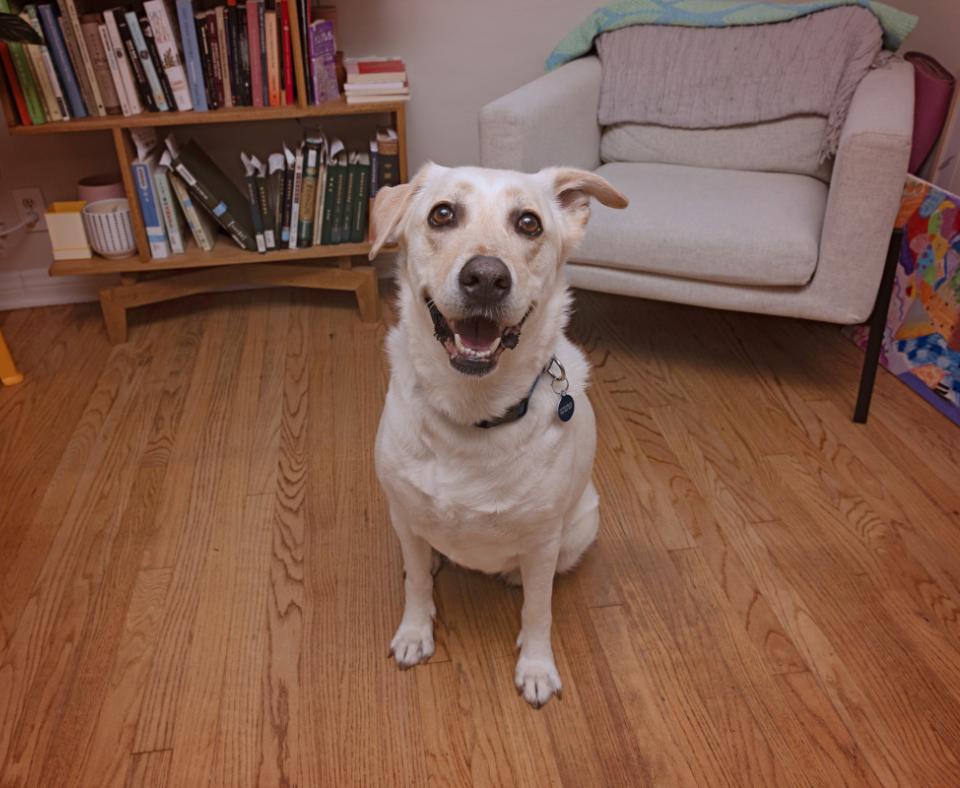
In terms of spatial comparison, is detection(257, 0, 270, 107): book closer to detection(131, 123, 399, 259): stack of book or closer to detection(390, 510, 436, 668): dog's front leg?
detection(131, 123, 399, 259): stack of book

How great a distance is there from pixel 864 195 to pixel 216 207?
1.91 metres

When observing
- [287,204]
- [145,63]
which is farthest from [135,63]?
[287,204]

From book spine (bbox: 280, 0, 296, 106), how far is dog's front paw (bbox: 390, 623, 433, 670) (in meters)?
1.73

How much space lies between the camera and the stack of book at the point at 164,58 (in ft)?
7.47

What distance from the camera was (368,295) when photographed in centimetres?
272

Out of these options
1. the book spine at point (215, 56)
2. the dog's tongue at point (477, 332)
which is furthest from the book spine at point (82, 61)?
the dog's tongue at point (477, 332)

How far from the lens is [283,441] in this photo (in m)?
2.12

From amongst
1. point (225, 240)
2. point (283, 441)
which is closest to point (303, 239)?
point (225, 240)

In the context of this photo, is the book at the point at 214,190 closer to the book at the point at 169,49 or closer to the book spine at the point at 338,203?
the book at the point at 169,49

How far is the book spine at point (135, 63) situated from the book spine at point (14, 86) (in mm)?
312

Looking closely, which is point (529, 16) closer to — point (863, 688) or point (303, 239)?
point (303, 239)

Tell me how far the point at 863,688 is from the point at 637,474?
28.4 inches

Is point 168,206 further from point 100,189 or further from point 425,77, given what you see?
point 425,77

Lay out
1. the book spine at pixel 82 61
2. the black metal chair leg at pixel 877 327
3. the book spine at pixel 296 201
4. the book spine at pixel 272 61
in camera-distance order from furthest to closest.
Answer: the book spine at pixel 296 201 → the book spine at pixel 272 61 → the book spine at pixel 82 61 → the black metal chair leg at pixel 877 327
